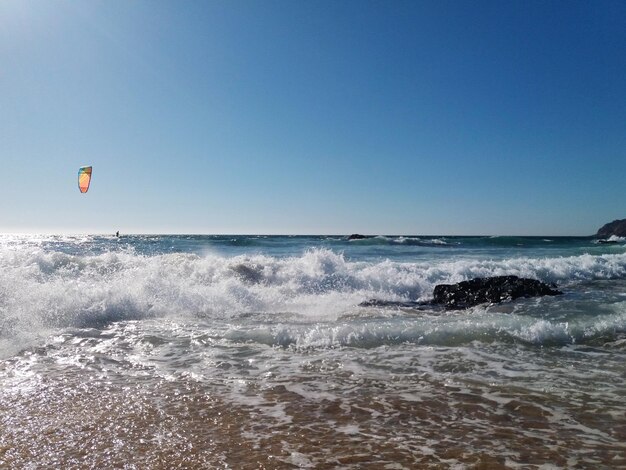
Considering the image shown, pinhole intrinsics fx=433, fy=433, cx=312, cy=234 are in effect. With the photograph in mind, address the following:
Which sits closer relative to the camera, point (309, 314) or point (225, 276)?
point (309, 314)

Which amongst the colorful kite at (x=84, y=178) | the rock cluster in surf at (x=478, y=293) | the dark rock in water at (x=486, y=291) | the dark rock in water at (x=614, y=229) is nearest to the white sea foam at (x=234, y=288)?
the rock cluster in surf at (x=478, y=293)

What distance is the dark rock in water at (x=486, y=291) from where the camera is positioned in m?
12.1

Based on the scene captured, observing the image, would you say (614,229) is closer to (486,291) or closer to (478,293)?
(486,291)

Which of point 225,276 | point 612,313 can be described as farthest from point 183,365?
point 225,276

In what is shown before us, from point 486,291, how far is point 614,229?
105 meters

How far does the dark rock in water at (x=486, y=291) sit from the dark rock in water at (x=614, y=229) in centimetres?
9665

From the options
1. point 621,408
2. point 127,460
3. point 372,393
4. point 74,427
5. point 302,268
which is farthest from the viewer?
point 302,268

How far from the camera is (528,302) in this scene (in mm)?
11430

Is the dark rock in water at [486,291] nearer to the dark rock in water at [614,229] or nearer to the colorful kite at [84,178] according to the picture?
the colorful kite at [84,178]

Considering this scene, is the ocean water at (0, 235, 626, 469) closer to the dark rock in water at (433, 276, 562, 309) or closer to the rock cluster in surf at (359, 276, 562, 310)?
the rock cluster in surf at (359, 276, 562, 310)

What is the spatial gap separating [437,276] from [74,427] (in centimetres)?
1528

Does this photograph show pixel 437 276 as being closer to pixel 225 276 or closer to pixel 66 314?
pixel 225 276

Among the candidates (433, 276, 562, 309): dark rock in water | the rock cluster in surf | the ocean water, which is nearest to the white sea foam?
the ocean water

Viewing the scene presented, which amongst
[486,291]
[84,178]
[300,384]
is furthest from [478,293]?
[84,178]
